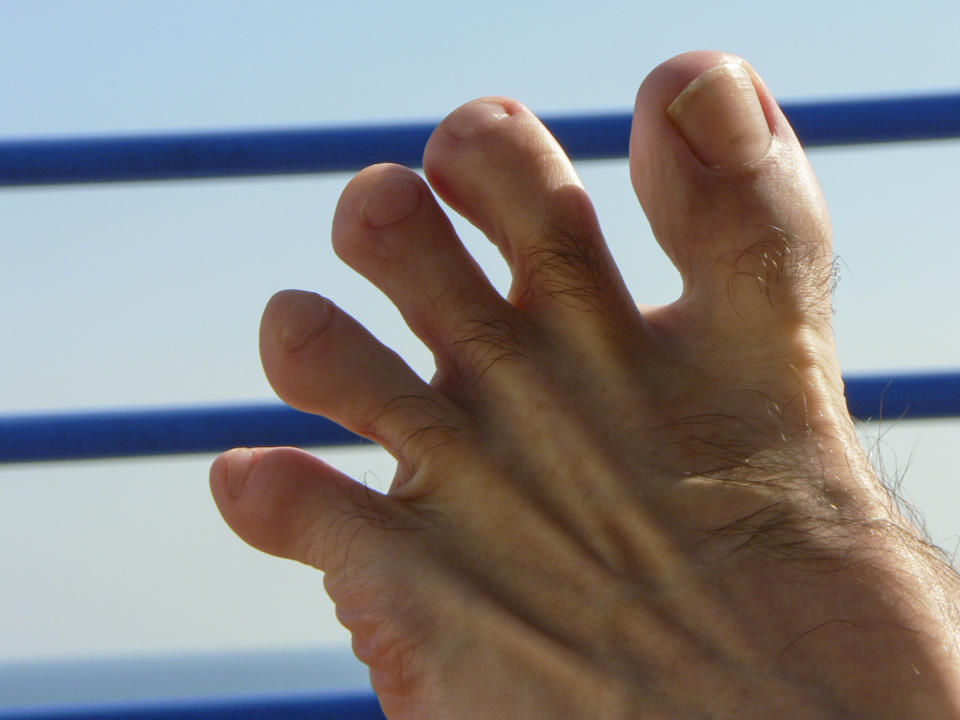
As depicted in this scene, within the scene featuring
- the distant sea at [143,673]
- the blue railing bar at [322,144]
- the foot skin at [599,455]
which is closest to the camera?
the foot skin at [599,455]

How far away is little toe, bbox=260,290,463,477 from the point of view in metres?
0.87

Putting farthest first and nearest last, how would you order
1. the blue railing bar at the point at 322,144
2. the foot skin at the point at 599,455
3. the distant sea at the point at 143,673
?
1. the distant sea at the point at 143,673
2. the blue railing bar at the point at 322,144
3. the foot skin at the point at 599,455

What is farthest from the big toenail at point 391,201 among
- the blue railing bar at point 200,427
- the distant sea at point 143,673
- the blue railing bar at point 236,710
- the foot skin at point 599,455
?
the distant sea at point 143,673

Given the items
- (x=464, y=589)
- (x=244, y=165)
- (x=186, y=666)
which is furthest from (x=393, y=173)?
(x=186, y=666)

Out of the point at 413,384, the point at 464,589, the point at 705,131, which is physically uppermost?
the point at 705,131

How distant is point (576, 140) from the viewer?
93cm

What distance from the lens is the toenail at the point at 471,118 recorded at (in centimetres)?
90

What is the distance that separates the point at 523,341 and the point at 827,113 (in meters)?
0.35

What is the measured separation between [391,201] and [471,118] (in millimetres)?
111

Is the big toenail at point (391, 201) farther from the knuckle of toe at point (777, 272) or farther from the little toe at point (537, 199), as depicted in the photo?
the knuckle of toe at point (777, 272)

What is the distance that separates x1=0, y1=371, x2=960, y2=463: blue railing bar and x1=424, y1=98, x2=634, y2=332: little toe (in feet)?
0.75

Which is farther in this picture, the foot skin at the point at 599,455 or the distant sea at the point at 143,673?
the distant sea at the point at 143,673

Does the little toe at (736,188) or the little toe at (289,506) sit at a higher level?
the little toe at (736,188)

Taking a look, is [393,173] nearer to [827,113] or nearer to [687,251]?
[687,251]
